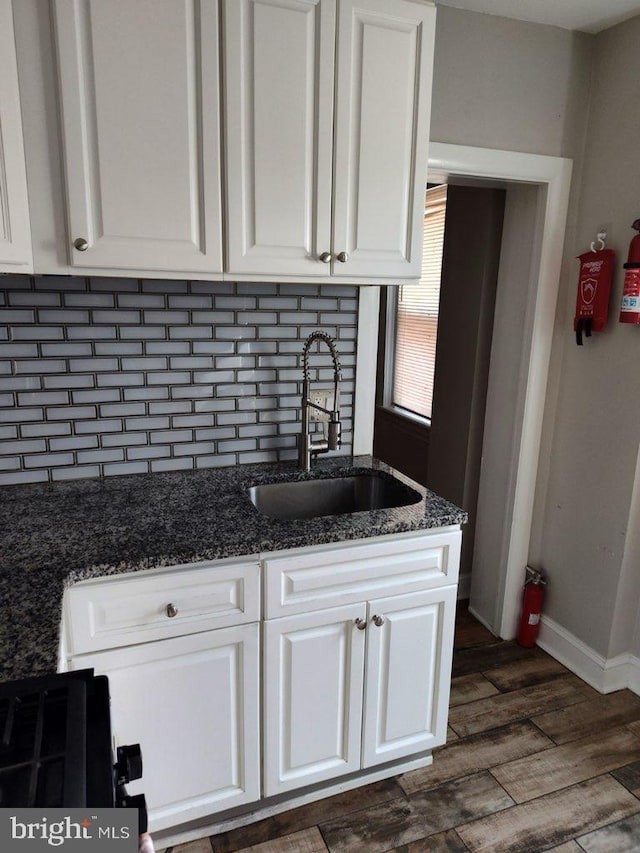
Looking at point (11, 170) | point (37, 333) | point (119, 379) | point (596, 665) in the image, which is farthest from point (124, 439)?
point (596, 665)

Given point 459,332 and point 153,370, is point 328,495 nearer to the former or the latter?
point 153,370

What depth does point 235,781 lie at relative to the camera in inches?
66.6

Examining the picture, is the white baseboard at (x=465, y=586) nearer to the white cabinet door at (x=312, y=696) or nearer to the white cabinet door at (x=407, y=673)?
the white cabinet door at (x=407, y=673)

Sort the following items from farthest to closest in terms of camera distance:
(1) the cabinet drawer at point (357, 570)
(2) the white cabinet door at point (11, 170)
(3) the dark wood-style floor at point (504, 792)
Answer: (3) the dark wood-style floor at point (504, 792) < (1) the cabinet drawer at point (357, 570) < (2) the white cabinet door at point (11, 170)

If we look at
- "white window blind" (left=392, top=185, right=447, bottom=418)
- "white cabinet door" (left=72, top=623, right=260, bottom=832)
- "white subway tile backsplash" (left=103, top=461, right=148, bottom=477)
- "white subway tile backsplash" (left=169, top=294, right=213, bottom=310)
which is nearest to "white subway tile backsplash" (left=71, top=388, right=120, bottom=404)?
"white subway tile backsplash" (left=103, top=461, right=148, bottom=477)

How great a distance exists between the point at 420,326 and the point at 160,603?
3042 millimetres

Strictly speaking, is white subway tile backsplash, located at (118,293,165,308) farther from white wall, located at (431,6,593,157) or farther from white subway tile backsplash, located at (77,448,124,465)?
white wall, located at (431,6,593,157)

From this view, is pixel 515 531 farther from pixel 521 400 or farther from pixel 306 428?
pixel 306 428

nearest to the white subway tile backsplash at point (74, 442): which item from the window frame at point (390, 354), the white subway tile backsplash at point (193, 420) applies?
the white subway tile backsplash at point (193, 420)

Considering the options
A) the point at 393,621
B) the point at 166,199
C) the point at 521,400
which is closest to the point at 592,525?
the point at 521,400

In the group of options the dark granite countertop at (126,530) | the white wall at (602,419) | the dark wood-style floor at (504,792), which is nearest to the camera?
the dark granite countertop at (126,530)

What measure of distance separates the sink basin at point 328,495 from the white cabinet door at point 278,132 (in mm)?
758

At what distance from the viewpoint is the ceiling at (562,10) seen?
6.61 ft

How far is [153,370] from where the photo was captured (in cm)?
199
